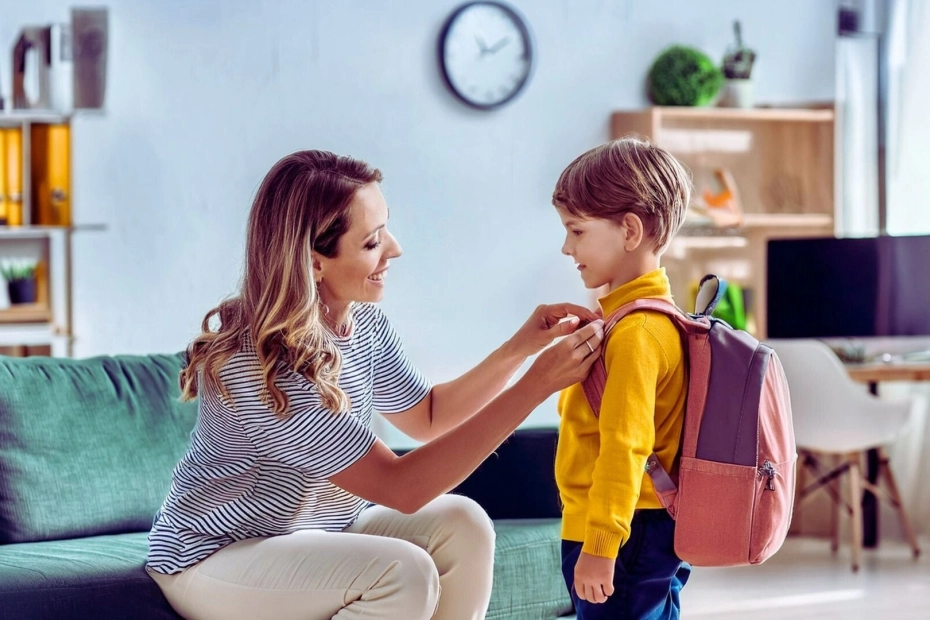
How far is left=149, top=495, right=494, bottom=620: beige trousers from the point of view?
5.72ft

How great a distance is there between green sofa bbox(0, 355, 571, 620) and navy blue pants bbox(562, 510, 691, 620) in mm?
534

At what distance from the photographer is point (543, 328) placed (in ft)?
6.34

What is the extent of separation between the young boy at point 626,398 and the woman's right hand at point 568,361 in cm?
3

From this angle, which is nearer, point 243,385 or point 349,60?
point 243,385

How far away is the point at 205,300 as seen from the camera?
12.7ft

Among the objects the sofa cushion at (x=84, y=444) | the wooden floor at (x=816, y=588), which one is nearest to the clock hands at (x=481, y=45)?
the wooden floor at (x=816, y=588)

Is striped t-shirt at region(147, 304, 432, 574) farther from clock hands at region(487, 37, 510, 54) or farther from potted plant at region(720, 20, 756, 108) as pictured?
potted plant at region(720, 20, 756, 108)

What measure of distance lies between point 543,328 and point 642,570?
0.46 m

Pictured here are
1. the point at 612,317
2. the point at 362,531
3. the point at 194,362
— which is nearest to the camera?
the point at 612,317

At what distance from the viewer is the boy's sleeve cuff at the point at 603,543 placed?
152 centimetres

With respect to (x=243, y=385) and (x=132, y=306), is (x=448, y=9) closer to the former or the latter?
(x=132, y=306)

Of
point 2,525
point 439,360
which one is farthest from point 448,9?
point 2,525

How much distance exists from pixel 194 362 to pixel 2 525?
719 mm

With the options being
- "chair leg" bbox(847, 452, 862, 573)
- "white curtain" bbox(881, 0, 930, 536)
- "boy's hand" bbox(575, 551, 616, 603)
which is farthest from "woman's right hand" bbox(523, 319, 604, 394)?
"white curtain" bbox(881, 0, 930, 536)
